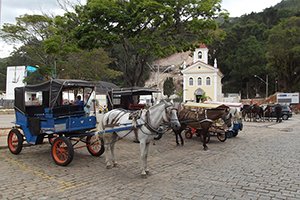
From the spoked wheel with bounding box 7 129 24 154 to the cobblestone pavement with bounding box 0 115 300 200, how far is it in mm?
247

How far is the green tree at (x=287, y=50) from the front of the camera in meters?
43.7

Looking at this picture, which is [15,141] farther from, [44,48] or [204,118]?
[44,48]

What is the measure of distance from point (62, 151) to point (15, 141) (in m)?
2.61

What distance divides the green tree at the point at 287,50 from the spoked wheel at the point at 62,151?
47.4m

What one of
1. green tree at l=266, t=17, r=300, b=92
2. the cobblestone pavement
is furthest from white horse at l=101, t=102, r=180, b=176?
green tree at l=266, t=17, r=300, b=92

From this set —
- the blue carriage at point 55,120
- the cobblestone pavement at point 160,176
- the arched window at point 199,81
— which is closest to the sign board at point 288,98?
the arched window at point 199,81

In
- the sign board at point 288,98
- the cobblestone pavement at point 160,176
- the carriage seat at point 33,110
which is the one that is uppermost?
the sign board at point 288,98

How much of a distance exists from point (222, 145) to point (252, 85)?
61.3 metres

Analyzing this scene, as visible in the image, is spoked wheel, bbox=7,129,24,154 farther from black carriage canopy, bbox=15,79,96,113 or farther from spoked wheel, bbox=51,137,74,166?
spoked wheel, bbox=51,137,74,166

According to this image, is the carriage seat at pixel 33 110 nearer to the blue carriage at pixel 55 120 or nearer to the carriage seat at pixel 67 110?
the blue carriage at pixel 55 120

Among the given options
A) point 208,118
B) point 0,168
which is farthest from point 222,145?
point 0,168

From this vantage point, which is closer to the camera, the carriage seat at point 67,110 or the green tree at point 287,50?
the carriage seat at point 67,110

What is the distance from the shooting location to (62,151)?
6.55 metres

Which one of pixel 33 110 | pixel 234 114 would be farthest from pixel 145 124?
pixel 234 114
